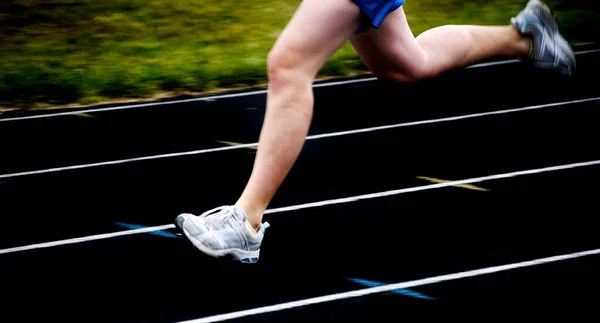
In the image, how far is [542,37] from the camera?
14.8 ft

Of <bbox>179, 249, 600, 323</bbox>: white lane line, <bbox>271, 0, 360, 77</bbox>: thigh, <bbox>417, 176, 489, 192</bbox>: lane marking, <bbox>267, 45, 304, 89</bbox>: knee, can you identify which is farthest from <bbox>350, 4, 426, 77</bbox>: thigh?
<bbox>417, 176, 489, 192</bbox>: lane marking

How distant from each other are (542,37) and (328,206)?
50.3 inches

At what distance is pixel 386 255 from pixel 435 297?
1.62 feet

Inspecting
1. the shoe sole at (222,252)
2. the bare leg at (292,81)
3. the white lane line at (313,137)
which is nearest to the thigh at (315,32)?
the bare leg at (292,81)

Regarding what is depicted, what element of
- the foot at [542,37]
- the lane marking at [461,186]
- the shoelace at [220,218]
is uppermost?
the foot at [542,37]

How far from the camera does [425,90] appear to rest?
7.29 metres

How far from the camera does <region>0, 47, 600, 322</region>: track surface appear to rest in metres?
3.50

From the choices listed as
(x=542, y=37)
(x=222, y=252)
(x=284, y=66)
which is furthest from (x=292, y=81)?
(x=542, y=37)

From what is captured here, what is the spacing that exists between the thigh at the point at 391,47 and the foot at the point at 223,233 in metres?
0.85

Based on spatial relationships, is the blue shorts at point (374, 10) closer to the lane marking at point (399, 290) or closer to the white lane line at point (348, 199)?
the lane marking at point (399, 290)

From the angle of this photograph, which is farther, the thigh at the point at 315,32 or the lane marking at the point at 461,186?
the lane marking at the point at 461,186

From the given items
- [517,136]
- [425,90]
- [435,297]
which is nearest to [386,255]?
[435,297]

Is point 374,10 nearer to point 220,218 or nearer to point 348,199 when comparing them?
point 220,218

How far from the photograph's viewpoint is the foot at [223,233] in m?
3.62
